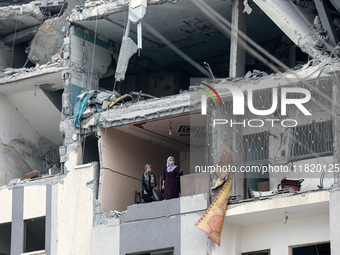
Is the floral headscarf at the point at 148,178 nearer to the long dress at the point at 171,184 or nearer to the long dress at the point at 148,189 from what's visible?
the long dress at the point at 148,189

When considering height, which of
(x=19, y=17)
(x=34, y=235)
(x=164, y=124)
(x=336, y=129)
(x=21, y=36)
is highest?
(x=19, y=17)

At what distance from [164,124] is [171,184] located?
84.0 inches

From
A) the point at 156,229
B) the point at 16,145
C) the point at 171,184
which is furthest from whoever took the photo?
the point at 16,145

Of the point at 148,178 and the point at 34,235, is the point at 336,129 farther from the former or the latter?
the point at 34,235

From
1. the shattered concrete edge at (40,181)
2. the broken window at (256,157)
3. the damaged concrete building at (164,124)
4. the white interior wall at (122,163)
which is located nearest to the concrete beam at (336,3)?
the damaged concrete building at (164,124)

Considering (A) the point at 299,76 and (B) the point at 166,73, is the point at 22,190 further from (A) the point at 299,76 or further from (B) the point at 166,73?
(A) the point at 299,76

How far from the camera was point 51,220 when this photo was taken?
3456cm

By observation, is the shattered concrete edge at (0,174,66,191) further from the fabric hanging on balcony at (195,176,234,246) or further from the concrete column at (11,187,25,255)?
the fabric hanging on balcony at (195,176,234,246)

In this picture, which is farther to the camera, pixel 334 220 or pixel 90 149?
pixel 90 149

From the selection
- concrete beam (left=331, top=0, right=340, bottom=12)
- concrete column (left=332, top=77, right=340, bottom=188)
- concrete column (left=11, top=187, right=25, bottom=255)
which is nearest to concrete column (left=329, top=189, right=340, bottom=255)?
concrete column (left=332, top=77, right=340, bottom=188)

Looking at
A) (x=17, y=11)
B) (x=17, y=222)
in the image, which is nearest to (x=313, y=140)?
(x=17, y=222)

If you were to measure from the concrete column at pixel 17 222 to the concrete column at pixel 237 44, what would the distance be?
7.77 meters

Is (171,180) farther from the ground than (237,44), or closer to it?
closer to it

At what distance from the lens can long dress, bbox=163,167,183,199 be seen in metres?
33.1
